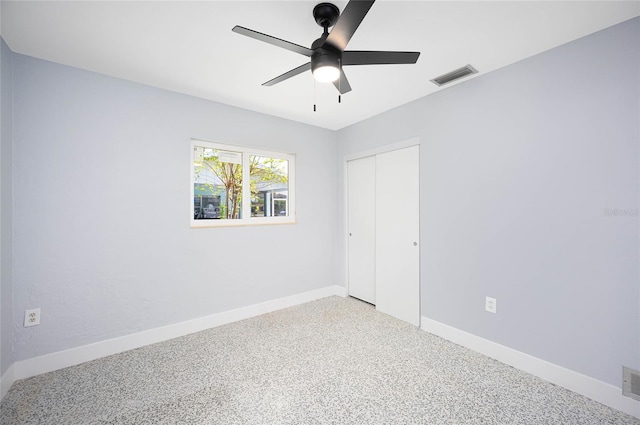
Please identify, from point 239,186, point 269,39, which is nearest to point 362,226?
point 239,186

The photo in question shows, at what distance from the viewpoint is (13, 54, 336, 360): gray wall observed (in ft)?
6.86

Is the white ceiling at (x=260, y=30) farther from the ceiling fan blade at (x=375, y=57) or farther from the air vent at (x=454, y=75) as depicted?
the ceiling fan blade at (x=375, y=57)

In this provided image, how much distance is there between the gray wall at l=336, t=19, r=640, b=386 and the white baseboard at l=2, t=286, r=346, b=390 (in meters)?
1.93

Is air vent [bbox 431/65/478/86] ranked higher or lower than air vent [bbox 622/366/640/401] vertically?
higher

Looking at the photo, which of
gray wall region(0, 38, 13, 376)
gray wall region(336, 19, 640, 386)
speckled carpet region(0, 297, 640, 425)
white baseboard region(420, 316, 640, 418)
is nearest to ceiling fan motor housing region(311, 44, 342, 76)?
gray wall region(336, 19, 640, 386)

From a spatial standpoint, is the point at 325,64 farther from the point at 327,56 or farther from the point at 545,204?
the point at 545,204

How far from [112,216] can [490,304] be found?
3431mm

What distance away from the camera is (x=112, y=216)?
7.83 ft

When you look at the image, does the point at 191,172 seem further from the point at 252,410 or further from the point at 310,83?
the point at 252,410

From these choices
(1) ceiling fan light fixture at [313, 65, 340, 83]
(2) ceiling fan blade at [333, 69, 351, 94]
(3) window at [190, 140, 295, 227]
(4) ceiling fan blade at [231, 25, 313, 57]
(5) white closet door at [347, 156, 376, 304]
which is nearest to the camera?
(4) ceiling fan blade at [231, 25, 313, 57]

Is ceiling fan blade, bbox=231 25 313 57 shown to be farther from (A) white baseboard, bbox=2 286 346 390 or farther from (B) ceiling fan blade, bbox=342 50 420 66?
(A) white baseboard, bbox=2 286 346 390

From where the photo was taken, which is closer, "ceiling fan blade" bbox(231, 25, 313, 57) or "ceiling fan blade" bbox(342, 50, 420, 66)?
"ceiling fan blade" bbox(231, 25, 313, 57)

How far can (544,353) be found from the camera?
2.04 m

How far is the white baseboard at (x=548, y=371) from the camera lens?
1.71 m
